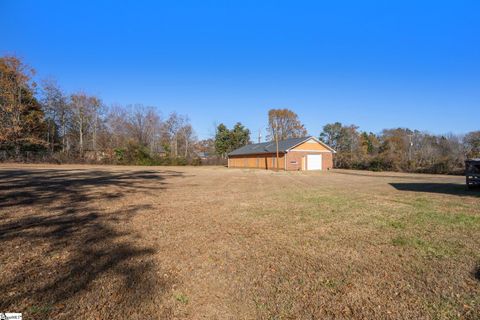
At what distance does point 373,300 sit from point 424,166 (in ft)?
98.7

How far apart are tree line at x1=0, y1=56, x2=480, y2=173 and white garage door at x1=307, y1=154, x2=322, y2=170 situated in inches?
214

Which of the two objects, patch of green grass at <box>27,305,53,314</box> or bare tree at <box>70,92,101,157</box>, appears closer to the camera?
patch of green grass at <box>27,305,53,314</box>

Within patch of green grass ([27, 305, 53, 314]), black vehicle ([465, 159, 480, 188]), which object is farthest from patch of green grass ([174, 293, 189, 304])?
black vehicle ([465, 159, 480, 188])

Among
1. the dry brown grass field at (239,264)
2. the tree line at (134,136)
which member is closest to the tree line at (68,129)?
the tree line at (134,136)

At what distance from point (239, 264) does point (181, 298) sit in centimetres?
106

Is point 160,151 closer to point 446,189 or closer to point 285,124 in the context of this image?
point 285,124

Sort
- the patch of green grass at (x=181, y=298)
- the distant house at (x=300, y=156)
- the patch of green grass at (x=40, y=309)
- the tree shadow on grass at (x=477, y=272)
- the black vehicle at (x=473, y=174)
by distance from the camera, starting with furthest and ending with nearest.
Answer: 1. the distant house at (x=300, y=156)
2. the black vehicle at (x=473, y=174)
3. the tree shadow on grass at (x=477, y=272)
4. the patch of green grass at (x=181, y=298)
5. the patch of green grass at (x=40, y=309)

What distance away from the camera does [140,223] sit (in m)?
5.61

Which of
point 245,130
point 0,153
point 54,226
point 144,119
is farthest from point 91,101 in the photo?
point 54,226

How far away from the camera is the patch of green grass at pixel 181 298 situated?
104 inches

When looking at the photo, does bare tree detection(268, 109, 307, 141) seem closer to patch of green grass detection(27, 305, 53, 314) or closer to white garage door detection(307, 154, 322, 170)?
white garage door detection(307, 154, 322, 170)

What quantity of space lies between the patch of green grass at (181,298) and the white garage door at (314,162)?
30.5 meters

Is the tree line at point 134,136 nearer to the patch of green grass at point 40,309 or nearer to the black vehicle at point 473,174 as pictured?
the black vehicle at point 473,174

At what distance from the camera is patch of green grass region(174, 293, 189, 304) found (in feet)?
8.65
